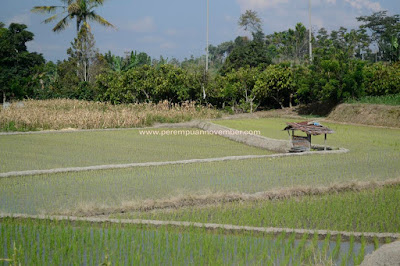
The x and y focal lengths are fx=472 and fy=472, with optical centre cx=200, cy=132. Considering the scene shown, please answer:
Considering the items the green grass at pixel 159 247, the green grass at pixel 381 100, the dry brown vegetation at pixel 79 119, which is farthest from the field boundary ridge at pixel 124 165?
the green grass at pixel 381 100

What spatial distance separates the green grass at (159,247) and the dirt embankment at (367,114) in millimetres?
11798

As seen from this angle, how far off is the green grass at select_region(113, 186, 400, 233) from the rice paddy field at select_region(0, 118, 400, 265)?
0.4 inches

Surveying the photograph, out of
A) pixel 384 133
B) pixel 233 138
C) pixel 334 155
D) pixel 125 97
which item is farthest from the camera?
pixel 125 97

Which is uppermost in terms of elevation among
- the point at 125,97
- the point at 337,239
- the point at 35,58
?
the point at 35,58

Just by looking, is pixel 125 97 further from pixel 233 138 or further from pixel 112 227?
pixel 112 227

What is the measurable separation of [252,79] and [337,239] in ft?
54.8

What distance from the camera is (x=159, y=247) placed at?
3.98 meters

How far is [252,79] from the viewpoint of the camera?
67.5 feet

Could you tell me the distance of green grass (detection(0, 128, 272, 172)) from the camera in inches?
334

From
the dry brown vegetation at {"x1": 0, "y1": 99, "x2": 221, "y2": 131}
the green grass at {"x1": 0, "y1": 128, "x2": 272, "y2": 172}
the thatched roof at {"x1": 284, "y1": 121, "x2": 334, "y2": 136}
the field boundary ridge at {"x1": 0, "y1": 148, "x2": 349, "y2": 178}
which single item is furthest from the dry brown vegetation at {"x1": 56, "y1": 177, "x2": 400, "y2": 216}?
the dry brown vegetation at {"x1": 0, "y1": 99, "x2": 221, "y2": 131}

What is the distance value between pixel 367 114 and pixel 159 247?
525 inches

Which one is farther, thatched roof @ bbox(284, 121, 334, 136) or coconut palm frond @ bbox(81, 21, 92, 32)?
coconut palm frond @ bbox(81, 21, 92, 32)

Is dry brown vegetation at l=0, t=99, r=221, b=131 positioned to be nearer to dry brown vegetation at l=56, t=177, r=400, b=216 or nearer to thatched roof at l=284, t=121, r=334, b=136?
thatched roof at l=284, t=121, r=334, b=136

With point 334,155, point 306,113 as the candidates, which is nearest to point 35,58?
point 306,113
